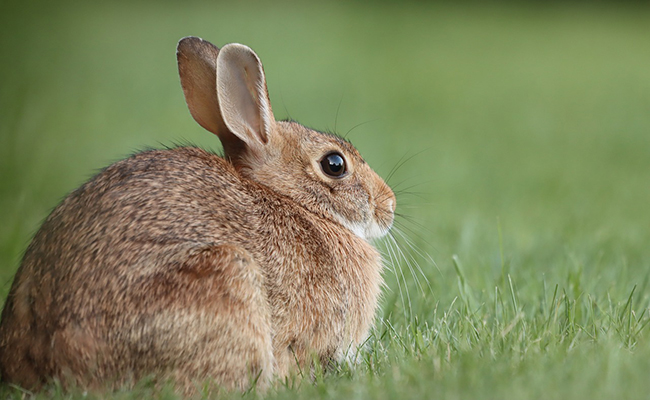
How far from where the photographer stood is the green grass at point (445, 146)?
3426mm

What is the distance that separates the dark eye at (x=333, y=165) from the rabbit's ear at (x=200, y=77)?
21.7 inches

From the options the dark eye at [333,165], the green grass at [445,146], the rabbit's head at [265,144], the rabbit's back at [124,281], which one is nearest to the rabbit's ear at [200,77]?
the rabbit's head at [265,144]

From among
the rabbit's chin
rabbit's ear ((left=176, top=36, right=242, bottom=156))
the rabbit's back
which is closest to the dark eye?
the rabbit's chin

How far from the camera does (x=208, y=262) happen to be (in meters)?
3.31

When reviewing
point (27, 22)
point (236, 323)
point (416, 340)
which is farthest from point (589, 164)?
point (27, 22)

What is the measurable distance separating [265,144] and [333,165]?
0.41 meters

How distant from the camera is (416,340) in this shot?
3693 mm

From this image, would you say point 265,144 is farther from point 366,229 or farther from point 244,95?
point 366,229

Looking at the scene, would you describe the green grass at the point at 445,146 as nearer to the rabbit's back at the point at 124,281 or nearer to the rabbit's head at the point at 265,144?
the rabbit's back at the point at 124,281

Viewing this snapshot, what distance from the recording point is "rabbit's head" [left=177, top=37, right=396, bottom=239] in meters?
4.20

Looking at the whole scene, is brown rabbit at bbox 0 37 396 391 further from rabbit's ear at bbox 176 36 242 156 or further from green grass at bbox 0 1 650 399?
green grass at bbox 0 1 650 399

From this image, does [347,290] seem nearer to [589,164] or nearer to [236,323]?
[236,323]

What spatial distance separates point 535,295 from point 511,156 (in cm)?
616

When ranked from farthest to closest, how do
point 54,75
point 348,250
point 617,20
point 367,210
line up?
point 617,20
point 54,75
point 367,210
point 348,250
